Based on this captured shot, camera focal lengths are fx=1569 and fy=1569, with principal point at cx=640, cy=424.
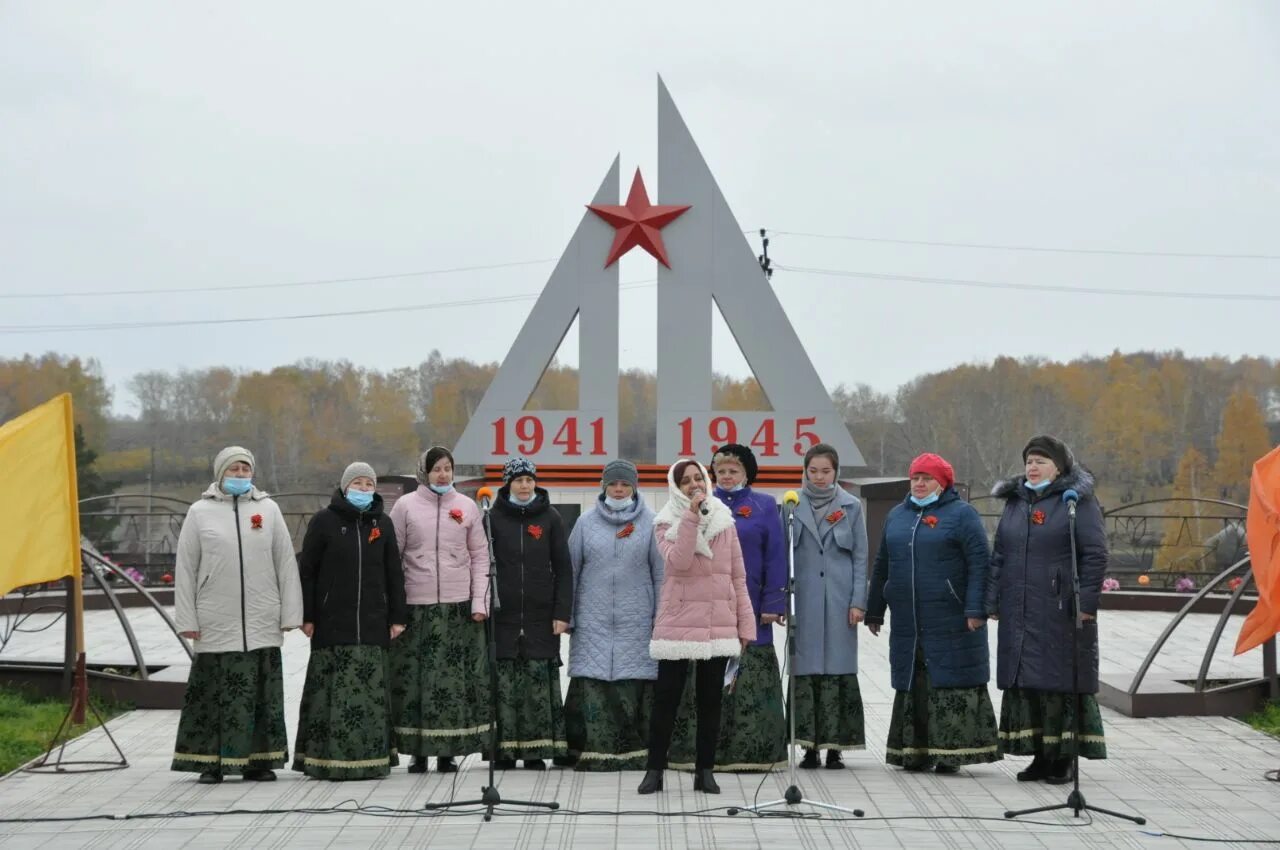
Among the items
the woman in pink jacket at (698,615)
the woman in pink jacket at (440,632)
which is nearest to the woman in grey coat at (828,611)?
the woman in pink jacket at (698,615)

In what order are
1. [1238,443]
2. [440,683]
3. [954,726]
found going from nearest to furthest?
[954,726], [440,683], [1238,443]

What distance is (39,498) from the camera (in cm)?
703

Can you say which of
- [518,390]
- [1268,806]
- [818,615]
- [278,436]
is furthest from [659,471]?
[278,436]

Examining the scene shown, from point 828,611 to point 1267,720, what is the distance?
3.10 metres

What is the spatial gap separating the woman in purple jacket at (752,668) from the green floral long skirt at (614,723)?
0.18 m

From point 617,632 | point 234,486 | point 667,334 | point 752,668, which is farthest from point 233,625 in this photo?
point 667,334

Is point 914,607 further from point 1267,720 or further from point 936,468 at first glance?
point 1267,720

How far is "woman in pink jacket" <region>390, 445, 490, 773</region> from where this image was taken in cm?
678

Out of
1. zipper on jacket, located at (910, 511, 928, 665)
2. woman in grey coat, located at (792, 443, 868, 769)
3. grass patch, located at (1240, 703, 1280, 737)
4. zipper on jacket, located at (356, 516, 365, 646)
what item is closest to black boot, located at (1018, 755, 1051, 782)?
zipper on jacket, located at (910, 511, 928, 665)

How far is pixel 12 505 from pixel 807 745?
3.64m

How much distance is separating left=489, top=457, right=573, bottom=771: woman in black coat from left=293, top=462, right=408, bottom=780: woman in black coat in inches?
18.3

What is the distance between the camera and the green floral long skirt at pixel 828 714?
22.3 ft

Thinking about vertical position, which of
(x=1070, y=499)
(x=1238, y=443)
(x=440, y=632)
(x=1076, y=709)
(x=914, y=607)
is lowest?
(x=1076, y=709)

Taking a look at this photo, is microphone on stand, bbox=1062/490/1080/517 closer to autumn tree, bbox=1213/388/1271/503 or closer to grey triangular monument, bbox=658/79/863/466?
grey triangular monument, bbox=658/79/863/466
